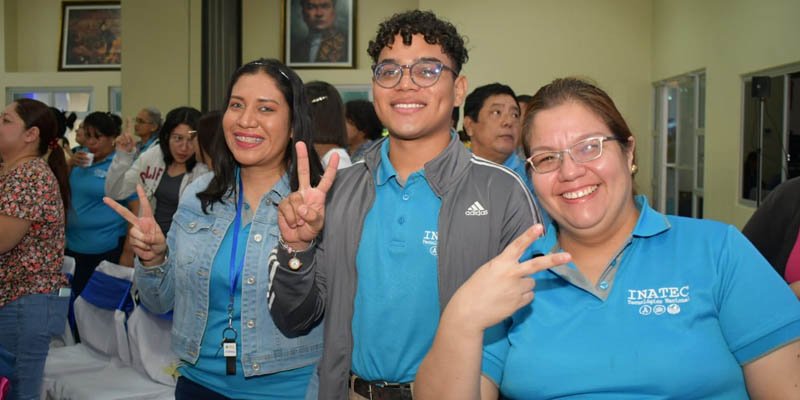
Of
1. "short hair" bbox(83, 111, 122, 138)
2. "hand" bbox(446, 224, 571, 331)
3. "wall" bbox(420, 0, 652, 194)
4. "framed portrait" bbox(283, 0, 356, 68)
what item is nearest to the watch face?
"hand" bbox(446, 224, 571, 331)

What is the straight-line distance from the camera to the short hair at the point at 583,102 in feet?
5.00

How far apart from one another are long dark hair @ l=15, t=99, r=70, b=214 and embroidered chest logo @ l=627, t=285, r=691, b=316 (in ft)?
8.26

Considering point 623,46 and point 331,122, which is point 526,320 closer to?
point 331,122

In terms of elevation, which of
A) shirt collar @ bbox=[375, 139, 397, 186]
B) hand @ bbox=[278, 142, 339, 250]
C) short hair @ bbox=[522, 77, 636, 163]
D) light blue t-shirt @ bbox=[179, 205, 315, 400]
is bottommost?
light blue t-shirt @ bbox=[179, 205, 315, 400]

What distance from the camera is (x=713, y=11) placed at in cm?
795

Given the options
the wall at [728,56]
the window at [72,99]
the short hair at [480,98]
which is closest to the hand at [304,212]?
the short hair at [480,98]

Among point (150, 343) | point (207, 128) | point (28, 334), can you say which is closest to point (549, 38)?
point (207, 128)

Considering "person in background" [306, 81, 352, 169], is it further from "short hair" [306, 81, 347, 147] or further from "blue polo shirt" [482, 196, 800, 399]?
"blue polo shirt" [482, 196, 800, 399]

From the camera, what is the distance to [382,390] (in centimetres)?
164

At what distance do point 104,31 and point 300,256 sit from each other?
256 inches

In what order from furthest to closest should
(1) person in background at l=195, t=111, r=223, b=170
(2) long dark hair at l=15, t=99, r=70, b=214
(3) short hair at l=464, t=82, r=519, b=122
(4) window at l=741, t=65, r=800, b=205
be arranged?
(4) window at l=741, t=65, r=800, b=205, (3) short hair at l=464, t=82, r=519, b=122, (1) person in background at l=195, t=111, r=223, b=170, (2) long dark hair at l=15, t=99, r=70, b=214

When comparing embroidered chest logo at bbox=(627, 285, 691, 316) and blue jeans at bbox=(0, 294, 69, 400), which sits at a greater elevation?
embroidered chest logo at bbox=(627, 285, 691, 316)

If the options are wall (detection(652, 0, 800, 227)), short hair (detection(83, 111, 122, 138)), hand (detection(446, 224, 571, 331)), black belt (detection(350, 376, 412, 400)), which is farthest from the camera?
wall (detection(652, 0, 800, 227))

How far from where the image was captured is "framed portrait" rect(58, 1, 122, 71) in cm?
714
